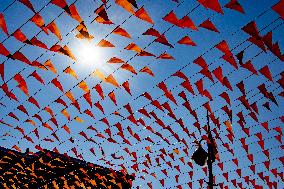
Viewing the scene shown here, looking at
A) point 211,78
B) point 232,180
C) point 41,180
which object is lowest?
point 232,180

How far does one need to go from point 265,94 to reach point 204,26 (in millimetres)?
2868

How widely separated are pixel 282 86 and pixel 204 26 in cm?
254

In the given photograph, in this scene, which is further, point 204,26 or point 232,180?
point 232,180

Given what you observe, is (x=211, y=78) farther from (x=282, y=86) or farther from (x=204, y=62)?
(x=282, y=86)

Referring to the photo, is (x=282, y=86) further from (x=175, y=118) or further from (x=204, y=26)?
(x=175, y=118)

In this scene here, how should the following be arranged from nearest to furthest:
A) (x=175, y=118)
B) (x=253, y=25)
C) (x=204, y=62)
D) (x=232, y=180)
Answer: (x=253, y=25) < (x=204, y=62) < (x=175, y=118) < (x=232, y=180)

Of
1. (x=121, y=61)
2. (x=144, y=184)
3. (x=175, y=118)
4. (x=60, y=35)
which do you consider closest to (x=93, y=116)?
(x=175, y=118)

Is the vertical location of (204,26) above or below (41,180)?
below

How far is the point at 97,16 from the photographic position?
5.28 m

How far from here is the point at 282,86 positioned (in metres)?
6.42

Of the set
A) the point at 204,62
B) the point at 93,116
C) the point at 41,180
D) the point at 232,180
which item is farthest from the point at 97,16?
the point at 41,180

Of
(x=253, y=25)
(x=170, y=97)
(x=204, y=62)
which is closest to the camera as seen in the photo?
(x=253, y=25)

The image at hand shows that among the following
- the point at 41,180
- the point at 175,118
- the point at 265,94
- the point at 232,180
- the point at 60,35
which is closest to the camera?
the point at 60,35

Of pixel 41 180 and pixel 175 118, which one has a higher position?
pixel 41 180
